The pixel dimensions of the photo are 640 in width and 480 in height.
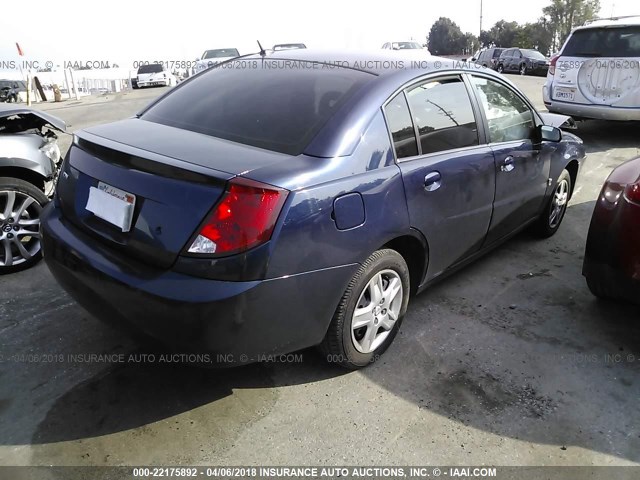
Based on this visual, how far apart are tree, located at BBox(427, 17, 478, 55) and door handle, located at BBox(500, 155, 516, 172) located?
2878 inches

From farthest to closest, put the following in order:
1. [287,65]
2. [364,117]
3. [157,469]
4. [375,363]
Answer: [287,65] → [375,363] → [364,117] → [157,469]

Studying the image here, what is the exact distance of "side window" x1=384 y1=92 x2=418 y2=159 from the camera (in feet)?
8.77

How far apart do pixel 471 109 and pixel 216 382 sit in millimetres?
2264

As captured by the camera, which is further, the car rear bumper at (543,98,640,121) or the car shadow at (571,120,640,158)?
the car shadow at (571,120,640,158)

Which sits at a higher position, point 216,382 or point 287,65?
point 287,65

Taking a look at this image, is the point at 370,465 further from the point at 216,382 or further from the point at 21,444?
the point at 21,444

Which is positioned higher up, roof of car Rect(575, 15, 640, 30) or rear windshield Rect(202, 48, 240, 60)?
rear windshield Rect(202, 48, 240, 60)

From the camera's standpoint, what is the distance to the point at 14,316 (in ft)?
10.7

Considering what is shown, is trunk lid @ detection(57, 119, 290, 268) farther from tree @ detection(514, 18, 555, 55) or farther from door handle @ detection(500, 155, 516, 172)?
tree @ detection(514, 18, 555, 55)

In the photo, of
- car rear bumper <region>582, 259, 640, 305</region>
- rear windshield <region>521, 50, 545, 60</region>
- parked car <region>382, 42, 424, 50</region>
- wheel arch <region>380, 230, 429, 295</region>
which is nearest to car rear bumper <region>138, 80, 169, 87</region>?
parked car <region>382, 42, 424, 50</region>

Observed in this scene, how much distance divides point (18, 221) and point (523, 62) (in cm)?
2842

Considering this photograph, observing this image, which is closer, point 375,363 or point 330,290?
point 330,290

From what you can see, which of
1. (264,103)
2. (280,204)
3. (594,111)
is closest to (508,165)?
(264,103)

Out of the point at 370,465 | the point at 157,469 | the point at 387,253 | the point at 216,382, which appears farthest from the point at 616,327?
the point at 157,469
